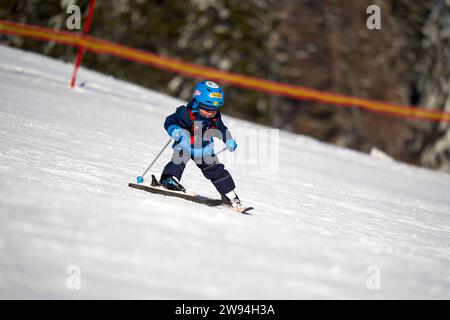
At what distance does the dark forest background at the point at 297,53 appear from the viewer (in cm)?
1723

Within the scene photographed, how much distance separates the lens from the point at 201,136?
5.13m

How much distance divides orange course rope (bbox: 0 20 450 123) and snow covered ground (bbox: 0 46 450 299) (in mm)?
8499

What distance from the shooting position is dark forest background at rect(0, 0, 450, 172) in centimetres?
1723

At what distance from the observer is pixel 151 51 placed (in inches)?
686

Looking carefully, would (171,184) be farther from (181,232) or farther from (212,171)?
(181,232)

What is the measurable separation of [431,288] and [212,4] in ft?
50.0

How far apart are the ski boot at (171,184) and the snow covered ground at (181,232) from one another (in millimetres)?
348

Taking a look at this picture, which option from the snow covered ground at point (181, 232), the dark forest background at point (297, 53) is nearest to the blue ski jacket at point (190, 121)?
the snow covered ground at point (181, 232)

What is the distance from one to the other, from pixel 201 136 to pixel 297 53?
1390cm

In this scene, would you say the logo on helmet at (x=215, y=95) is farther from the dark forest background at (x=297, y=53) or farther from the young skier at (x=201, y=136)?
the dark forest background at (x=297, y=53)

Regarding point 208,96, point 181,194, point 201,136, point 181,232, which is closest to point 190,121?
point 201,136

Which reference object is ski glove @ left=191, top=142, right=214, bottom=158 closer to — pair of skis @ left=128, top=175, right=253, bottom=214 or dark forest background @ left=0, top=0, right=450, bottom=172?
pair of skis @ left=128, top=175, right=253, bottom=214

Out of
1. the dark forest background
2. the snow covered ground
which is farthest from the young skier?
the dark forest background
